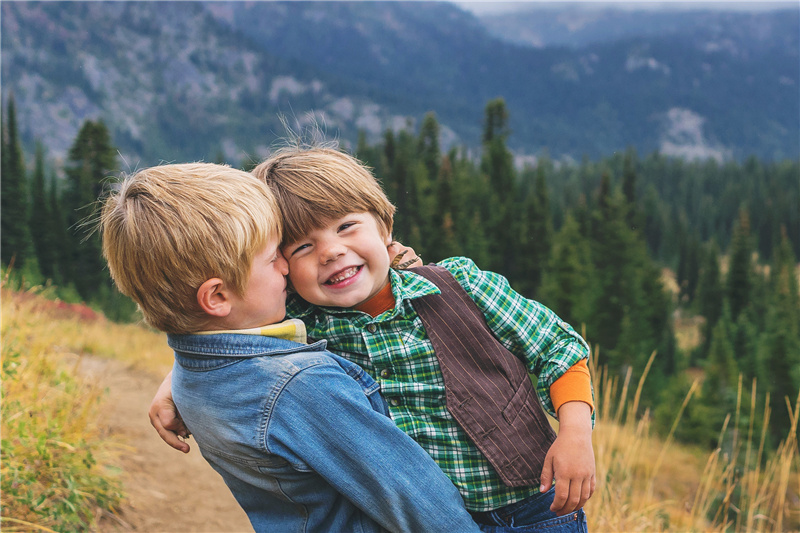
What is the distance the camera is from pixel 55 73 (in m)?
159

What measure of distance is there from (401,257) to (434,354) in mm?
369

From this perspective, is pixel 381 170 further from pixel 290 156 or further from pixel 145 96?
pixel 145 96

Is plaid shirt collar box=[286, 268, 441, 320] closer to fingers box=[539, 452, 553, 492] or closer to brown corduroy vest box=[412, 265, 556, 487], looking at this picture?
brown corduroy vest box=[412, 265, 556, 487]

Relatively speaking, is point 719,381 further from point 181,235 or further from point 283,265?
point 181,235

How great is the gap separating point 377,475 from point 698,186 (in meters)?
107

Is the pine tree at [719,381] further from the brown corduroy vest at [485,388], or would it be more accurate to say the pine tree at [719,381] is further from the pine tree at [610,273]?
the brown corduroy vest at [485,388]

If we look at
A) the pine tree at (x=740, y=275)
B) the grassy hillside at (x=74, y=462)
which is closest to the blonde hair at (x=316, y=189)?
the grassy hillside at (x=74, y=462)

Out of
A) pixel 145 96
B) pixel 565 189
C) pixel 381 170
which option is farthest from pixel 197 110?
pixel 381 170

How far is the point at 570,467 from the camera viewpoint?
5.14 ft

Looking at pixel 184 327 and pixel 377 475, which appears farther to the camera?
pixel 184 327

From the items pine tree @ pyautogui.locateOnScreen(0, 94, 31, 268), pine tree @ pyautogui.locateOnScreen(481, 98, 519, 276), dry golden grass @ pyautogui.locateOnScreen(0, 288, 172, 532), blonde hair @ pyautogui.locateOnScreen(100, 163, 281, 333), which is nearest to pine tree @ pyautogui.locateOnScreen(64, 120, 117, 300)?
pine tree @ pyautogui.locateOnScreen(0, 94, 31, 268)

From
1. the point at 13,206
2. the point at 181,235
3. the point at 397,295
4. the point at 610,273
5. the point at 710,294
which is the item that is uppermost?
the point at 181,235

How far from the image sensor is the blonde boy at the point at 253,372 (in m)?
1.40

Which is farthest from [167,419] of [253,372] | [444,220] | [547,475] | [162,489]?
[444,220]
